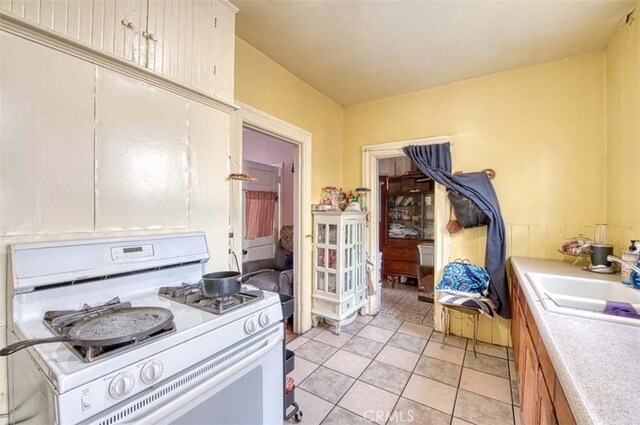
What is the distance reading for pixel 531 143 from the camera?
248 centimetres

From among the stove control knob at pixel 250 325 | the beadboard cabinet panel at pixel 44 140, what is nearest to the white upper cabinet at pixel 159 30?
the beadboard cabinet panel at pixel 44 140

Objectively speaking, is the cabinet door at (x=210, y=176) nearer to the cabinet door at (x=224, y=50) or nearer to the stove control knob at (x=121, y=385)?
the cabinet door at (x=224, y=50)

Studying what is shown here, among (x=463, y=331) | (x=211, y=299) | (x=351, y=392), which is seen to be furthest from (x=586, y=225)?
(x=211, y=299)

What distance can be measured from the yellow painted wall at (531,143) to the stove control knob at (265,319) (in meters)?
2.28

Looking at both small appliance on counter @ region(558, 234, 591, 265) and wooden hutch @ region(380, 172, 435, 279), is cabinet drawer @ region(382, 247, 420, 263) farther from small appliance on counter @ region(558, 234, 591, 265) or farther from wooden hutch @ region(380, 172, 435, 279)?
small appliance on counter @ region(558, 234, 591, 265)

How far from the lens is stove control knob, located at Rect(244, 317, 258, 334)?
42.4 inches

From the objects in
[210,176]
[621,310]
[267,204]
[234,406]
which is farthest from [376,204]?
[234,406]

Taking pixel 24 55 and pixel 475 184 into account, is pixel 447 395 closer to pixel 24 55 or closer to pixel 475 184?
pixel 475 184

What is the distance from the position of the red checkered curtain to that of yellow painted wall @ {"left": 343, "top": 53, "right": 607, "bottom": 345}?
237 centimetres

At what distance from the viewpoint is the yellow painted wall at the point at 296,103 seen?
2197mm

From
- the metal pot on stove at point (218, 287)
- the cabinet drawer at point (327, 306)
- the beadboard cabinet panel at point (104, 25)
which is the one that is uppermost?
the beadboard cabinet panel at point (104, 25)

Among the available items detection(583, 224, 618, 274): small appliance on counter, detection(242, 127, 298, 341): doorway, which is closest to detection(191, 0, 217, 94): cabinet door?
detection(242, 127, 298, 341): doorway

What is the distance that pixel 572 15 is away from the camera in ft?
6.02

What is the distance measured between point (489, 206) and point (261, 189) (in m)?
3.02
